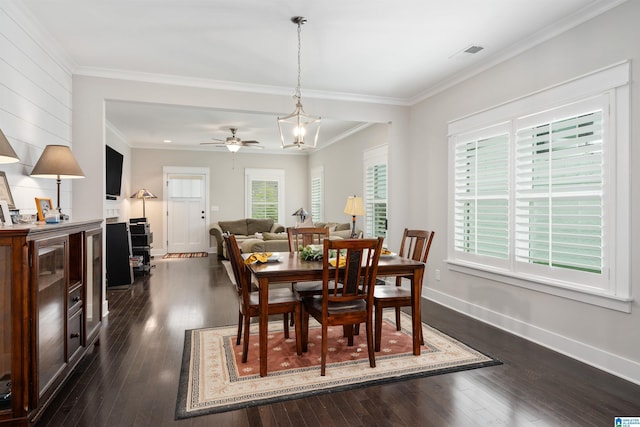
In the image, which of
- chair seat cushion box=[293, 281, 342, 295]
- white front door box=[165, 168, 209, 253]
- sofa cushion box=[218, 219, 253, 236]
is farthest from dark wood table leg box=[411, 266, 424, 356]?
white front door box=[165, 168, 209, 253]

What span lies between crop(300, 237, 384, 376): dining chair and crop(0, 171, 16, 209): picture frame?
7.30 feet

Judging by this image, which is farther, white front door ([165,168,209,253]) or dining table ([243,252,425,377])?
white front door ([165,168,209,253])

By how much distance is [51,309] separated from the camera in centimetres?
217

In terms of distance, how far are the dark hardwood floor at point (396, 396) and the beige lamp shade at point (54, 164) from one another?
1.48 meters

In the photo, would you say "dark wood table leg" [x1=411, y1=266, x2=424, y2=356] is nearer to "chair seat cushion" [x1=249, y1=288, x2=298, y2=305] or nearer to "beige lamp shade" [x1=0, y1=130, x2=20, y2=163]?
"chair seat cushion" [x1=249, y1=288, x2=298, y2=305]

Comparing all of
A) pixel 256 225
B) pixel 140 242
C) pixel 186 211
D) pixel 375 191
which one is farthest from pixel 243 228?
pixel 375 191

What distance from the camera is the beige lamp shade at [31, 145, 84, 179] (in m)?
2.83

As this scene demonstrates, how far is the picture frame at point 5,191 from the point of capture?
8.06 ft

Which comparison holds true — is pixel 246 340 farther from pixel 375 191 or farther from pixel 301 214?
pixel 301 214

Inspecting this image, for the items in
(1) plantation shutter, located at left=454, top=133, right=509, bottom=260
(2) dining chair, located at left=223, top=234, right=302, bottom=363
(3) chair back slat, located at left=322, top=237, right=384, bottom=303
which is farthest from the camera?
(1) plantation shutter, located at left=454, top=133, right=509, bottom=260

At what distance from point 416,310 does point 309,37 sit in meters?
2.52

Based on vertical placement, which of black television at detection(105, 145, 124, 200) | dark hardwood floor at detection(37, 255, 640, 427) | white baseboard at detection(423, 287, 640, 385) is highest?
black television at detection(105, 145, 124, 200)

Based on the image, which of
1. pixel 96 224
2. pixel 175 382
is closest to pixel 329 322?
pixel 175 382

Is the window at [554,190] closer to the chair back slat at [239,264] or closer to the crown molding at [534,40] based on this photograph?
the crown molding at [534,40]
